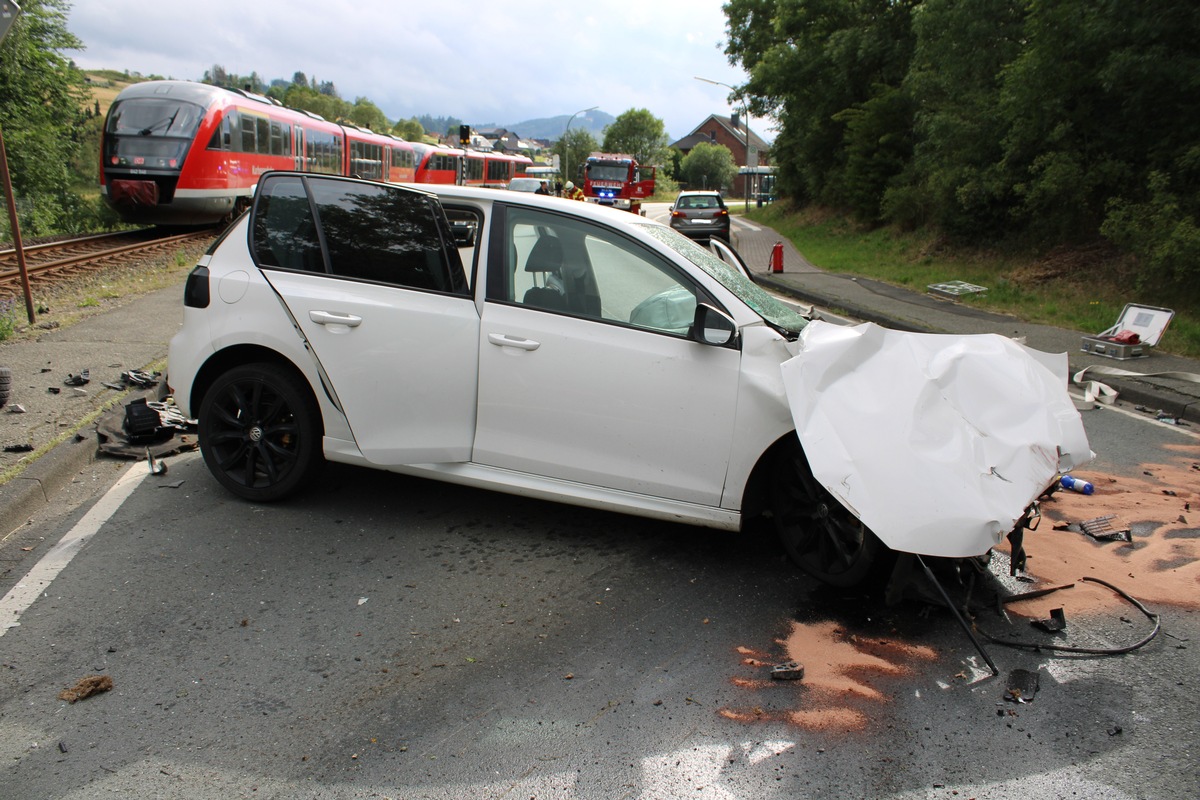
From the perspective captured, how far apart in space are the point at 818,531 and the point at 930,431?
0.79 m

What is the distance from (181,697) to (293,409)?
1.92 m

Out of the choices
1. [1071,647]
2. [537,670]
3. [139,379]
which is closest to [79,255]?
[139,379]

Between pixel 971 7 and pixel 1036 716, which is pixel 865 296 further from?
pixel 1036 716

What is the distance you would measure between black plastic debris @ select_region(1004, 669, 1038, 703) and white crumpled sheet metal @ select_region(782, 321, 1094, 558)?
0.52 m

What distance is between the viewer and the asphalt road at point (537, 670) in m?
2.93

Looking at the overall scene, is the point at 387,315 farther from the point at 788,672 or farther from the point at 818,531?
the point at 788,672

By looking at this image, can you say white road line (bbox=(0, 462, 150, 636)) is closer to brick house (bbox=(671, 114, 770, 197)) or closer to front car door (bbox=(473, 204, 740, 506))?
front car door (bbox=(473, 204, 740, 506))

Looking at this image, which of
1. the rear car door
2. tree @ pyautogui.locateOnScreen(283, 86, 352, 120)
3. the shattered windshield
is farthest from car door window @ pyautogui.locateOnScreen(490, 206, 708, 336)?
tree @ pyautogui.locateOnScreen(283, 86, 352, 120)

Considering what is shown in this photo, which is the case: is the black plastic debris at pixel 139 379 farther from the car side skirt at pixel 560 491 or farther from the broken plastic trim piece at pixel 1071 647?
the broken plastic trim piece at pixel 1071 647

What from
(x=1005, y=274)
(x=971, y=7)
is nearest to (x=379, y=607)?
(x=1005, y=274)

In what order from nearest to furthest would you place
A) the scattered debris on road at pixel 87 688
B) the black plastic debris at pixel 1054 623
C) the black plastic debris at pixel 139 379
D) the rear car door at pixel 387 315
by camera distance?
the scattered debris on road at pixel 87 688, the black plastic debris at pixel 1054 623, the rear car door at pixel 387 315, the black plastic debris at pixel 139 379

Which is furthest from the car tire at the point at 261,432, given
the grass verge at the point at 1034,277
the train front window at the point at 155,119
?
the train front window at the point at 155,119

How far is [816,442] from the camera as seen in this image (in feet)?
12.6

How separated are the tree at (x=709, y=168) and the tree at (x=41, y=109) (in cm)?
8586
